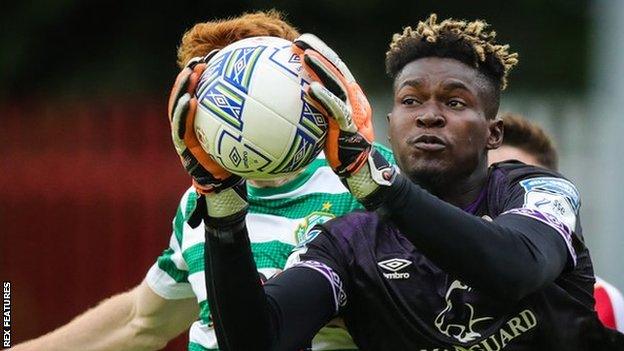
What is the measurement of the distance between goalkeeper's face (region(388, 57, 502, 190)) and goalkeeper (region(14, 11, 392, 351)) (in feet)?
1.92

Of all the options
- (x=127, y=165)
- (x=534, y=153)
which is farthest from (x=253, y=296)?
(x=127, y=165)

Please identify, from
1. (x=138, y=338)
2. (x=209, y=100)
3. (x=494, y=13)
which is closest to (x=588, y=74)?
(x=494, y=13)

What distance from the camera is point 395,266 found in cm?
416

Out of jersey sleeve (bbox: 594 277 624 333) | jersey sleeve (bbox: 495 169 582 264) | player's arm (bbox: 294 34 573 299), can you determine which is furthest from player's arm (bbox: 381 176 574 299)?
jersey sleeve (bbox: 594 277 624 333)

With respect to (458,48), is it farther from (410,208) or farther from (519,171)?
(410,208)

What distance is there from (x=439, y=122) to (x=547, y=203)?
0.35 meters

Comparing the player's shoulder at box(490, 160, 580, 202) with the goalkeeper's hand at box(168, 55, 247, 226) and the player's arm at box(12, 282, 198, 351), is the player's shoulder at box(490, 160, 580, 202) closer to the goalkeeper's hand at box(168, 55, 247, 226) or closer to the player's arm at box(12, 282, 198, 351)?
the goalkeeper's hand at box(168, 55, 247, 226)

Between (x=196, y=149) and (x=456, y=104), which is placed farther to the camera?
(x=456, y=104)

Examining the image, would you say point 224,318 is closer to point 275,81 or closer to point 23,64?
point 275,81

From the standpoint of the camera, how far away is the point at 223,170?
3699 mm

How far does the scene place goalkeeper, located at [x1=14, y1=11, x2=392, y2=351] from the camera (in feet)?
15.6

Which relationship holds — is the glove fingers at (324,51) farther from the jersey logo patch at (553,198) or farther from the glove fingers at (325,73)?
the jersey logo patch at (553,198)

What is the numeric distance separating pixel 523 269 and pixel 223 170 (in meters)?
0.75

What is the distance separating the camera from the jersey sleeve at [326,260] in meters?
4.11
